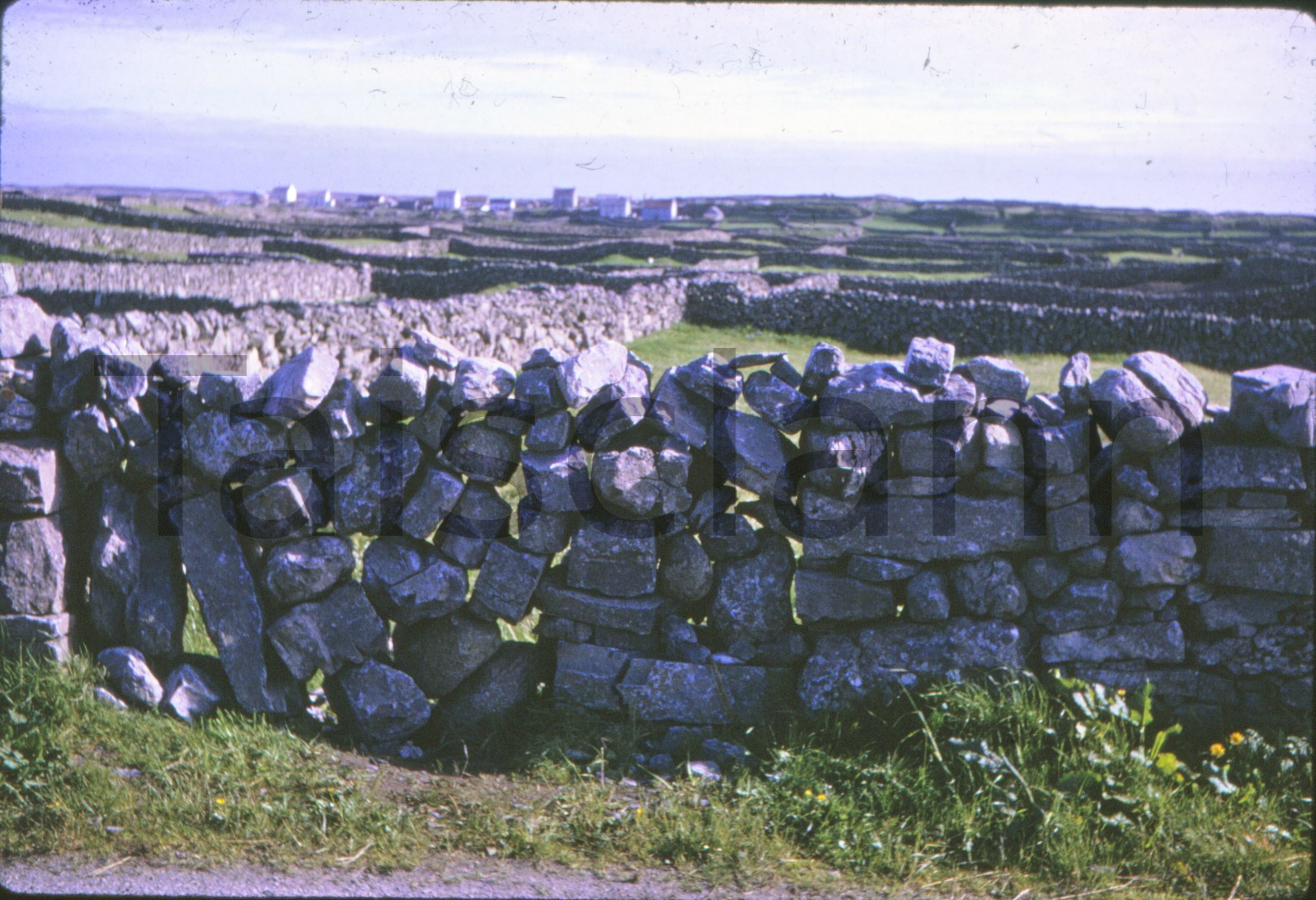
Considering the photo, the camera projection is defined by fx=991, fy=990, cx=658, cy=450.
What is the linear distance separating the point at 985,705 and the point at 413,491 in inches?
125

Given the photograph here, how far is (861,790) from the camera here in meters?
4.74

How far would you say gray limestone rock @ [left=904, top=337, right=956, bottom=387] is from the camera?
5160 mm

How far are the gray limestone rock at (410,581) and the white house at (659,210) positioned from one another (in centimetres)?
10061

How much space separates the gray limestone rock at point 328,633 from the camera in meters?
5.32

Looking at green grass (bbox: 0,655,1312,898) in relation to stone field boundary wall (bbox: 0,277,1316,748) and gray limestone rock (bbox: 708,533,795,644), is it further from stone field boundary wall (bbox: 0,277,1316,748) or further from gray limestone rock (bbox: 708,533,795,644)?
gray limestone rock (bbox: 708,533,795,644)

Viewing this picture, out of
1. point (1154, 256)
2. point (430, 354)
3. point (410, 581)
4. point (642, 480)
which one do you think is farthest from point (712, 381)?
point (1154, 256)

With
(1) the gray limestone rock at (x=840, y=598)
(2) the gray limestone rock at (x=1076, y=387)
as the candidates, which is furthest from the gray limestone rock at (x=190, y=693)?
(2) the gray limestone rock at (x=1076, y=387)

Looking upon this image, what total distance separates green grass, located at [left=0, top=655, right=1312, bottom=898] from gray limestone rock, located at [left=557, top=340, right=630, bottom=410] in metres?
1.77

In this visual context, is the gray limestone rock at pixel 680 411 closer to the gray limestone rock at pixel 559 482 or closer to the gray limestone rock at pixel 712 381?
the gray limestone rock at pixel 712 381

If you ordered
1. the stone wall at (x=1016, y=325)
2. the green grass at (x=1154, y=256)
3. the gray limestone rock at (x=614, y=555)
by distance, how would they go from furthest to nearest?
the green grass at (x=1154, y=256) → the stone wall at (x=1016, y=325) → the gray limestone rock at (x=614, y=555)

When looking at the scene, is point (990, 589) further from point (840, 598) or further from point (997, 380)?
point (997, 380)

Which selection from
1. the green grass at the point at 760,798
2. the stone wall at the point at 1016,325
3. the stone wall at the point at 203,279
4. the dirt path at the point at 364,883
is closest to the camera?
the dirt path at the point at 364,883

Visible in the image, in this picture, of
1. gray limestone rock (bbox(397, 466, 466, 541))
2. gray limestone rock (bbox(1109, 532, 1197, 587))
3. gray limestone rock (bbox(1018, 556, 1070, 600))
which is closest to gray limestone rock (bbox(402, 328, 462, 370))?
gray limestone rock (bbox(397, 466, 466, 541))

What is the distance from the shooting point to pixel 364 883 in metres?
4.14
